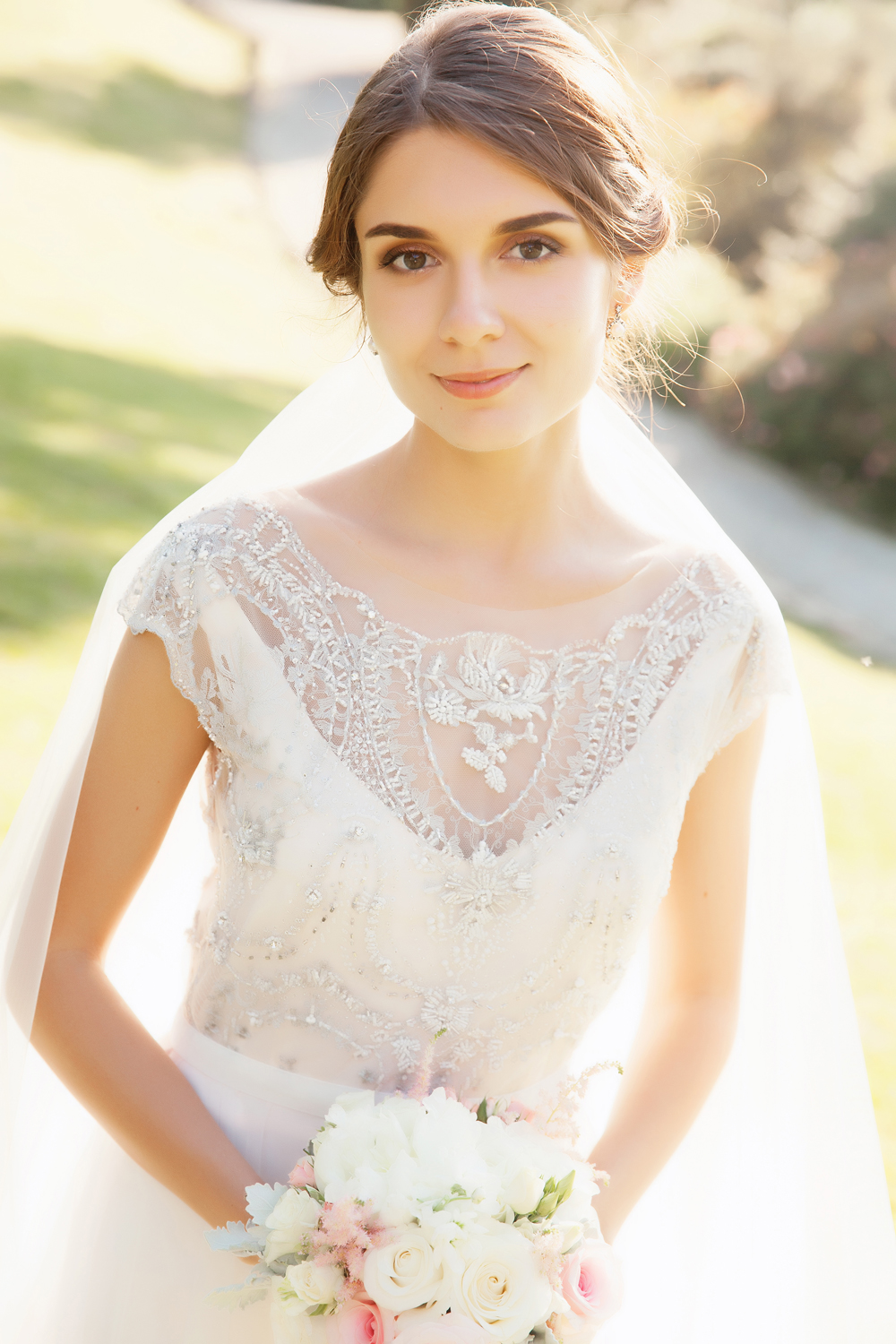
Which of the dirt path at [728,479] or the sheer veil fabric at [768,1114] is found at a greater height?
the dirt path at [728,479]

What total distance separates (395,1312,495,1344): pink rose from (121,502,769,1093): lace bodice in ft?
1.74

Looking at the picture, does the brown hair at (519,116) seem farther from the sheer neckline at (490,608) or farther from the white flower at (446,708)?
the white flower at (446,708)

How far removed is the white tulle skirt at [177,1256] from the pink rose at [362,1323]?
0.51 m

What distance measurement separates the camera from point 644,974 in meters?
2.52

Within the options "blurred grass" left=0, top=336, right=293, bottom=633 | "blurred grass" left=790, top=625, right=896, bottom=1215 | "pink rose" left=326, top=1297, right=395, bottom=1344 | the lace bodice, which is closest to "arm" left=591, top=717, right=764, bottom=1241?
the lace bodice

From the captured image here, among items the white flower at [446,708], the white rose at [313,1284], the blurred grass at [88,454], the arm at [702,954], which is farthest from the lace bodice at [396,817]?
the blurred grass at [88,454]

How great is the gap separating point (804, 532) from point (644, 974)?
1097 cm

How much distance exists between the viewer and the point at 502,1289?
1551mm

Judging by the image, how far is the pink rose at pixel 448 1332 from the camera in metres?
1.53

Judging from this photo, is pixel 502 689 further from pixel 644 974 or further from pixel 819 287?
pixel 819 287

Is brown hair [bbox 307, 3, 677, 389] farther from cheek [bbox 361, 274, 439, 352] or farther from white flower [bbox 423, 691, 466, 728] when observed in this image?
white flower [bbox 423, 691, 466, 728]

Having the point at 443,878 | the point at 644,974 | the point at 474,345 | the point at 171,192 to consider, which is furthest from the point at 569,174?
the point at 171,192

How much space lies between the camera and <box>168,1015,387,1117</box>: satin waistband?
2.07m

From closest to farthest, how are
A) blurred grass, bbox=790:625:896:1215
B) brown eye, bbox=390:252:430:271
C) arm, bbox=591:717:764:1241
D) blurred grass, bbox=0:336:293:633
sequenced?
brown eye, bbox=390:252:430:271 → arm, bbox=591:717:764:1241 → blurred grass, bbox=790:625:896:1215 → blurred grass, bbox=0:336:293:633
